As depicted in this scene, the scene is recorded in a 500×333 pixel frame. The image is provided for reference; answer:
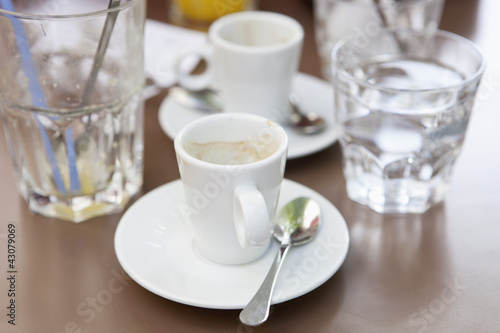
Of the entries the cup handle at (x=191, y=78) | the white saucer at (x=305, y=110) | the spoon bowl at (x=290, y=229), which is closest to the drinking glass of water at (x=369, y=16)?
the white saucer at (x=305, y=110)

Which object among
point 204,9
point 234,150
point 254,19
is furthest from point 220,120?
point 204,9

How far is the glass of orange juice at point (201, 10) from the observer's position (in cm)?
104

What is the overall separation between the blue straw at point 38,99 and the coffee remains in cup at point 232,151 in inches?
5.5

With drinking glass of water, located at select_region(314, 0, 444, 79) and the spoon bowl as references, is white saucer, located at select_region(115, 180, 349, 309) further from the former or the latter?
drinking glass of water, located at select_region(314, 0, 444, 79)

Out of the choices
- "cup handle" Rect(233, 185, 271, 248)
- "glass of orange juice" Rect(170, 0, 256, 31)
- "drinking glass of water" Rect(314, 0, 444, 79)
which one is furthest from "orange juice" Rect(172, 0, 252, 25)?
"cup handle" Rect(233, 185, 271, 248)

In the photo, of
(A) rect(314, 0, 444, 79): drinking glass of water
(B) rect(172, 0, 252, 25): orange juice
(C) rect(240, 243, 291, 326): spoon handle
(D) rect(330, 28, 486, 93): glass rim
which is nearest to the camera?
(C) rect(240, 243, 291, 326): spoon handle

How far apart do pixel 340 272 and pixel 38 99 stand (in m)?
0.32

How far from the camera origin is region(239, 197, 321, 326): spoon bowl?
20.4 inches

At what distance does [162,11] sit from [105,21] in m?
0.53

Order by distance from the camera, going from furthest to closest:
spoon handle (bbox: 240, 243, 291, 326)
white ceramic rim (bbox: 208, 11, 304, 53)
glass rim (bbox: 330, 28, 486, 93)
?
white ceramic rim (bbox: 208, 11, 304, 53), glass rim (bbox: 330, 28, 486, 93), spoon handle (bbox: 240, 243, 291, 326)

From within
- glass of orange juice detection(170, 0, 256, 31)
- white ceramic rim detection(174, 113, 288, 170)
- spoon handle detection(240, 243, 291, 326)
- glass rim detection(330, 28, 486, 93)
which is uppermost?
glass rim detection(330, 28, 486, 93)

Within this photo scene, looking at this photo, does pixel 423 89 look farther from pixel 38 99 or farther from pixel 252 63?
pixel 38 99

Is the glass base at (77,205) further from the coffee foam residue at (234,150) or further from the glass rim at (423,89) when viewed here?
the glass rim at (423,89)

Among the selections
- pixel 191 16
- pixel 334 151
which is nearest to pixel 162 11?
pixel 191 16
